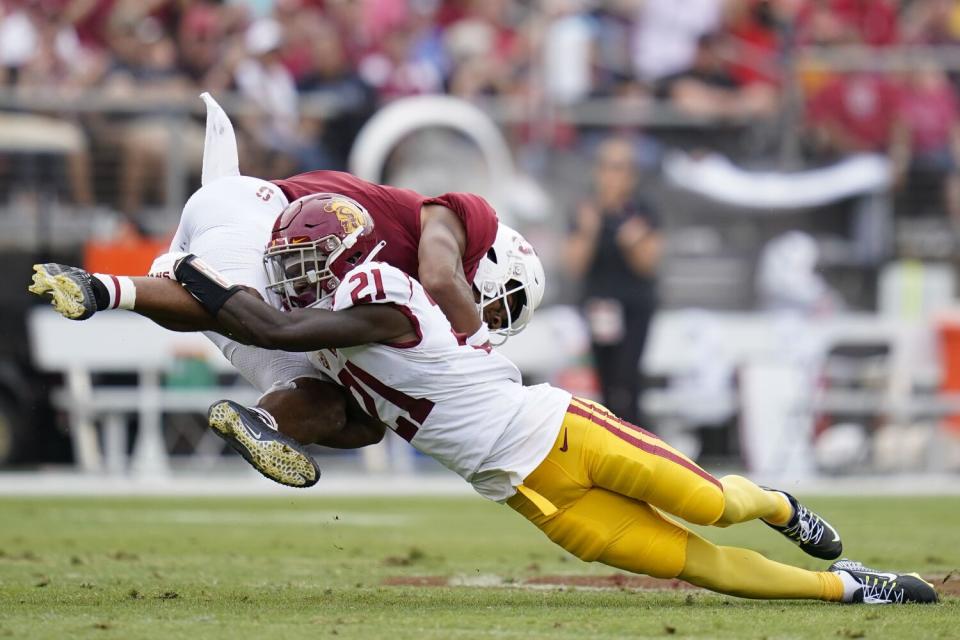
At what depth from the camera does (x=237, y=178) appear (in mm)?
6098

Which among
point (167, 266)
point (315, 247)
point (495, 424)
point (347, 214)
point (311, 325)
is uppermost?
point (347, 214)

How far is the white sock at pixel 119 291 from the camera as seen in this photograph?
492 centimetres

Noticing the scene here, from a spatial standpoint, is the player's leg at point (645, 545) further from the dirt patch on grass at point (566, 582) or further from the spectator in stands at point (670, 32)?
the spectator in stands at point (670, 32)

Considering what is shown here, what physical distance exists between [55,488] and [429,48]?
4.89 meters

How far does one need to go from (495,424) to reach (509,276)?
965 mm

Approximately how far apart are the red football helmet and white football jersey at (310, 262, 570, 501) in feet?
0.51

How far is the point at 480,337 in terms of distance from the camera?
538 cm

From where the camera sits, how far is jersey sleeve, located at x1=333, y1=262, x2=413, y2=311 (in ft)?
15.9

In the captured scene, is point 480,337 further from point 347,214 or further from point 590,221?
point 590,221

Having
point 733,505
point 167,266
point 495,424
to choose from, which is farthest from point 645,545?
point 167,266

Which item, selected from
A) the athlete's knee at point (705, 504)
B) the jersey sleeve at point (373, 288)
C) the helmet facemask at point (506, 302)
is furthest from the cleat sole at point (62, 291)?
the athlete's knee at point (705, 504)

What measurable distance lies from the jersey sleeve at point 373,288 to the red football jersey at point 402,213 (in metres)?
0.78

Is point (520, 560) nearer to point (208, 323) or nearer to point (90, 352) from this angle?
point (208, 323)

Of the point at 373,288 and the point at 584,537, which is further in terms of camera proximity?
the point at 584,537
